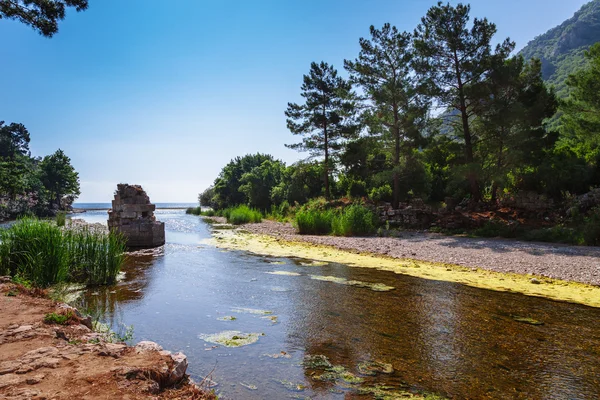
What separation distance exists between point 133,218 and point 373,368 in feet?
50.2

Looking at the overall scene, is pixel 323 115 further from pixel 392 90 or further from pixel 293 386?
pixel 293 386

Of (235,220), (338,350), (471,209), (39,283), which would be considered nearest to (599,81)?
(471,209)

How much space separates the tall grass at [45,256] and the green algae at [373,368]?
671 cm

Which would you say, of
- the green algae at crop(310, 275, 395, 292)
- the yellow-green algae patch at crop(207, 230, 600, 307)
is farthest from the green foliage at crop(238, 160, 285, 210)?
the green algae at crop(310, 275, 395, 292)

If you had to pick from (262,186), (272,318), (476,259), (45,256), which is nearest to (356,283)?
(272,318)

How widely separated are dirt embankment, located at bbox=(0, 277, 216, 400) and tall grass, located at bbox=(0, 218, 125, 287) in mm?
3515

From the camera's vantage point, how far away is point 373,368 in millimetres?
4121

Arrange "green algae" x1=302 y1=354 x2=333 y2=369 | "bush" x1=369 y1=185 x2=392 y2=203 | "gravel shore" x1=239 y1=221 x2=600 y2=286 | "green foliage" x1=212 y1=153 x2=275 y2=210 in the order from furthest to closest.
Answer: "green foliage" x1=212 y1=153 x2=275 y2=210 → "bush" x1=369 y1=185 x2=392 y2=203 → "gravel shore" x1=239 y1=221 x2=600 y2=286 → "green algae" x1=302 y1=354 x2=333 y2=369

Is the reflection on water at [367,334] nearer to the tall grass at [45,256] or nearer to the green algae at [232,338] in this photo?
the green algae at [232,338]

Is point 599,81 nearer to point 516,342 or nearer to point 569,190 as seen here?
point 569,190

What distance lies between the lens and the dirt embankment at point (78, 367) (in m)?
2.65

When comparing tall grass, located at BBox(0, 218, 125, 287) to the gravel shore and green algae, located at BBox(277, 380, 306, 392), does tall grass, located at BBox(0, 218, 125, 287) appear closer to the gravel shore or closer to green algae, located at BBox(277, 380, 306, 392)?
green algae, located at BBox(277, 380, 306, 392)

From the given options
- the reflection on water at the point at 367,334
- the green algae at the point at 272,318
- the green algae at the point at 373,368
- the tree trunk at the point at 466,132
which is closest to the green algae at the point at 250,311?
the reflection on water at the point at 367,334

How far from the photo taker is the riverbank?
808cm
